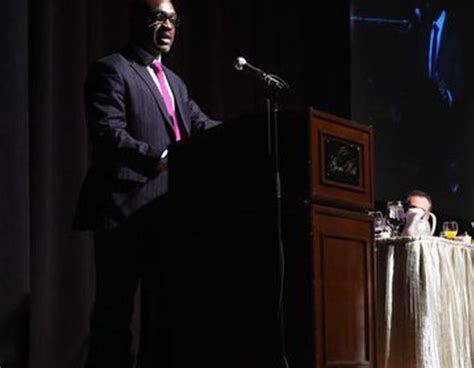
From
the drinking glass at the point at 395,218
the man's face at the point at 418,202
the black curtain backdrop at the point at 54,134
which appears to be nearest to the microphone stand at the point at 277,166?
the black curtain backdrop at the point at 54,134

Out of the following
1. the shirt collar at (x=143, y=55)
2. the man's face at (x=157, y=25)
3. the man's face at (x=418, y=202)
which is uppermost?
the man's face at (x=157, y=25)

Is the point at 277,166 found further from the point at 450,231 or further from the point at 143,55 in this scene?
the point at 450,231

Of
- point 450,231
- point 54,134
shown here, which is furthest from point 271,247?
point 450,231

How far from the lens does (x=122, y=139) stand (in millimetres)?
2404

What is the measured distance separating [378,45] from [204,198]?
10.3ft

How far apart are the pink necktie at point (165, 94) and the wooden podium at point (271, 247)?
0.18 meters

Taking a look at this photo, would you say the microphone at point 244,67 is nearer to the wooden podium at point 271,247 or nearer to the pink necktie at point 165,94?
the wooden podium at point 271,247

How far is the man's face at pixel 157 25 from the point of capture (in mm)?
2604

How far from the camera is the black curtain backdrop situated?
3248mm

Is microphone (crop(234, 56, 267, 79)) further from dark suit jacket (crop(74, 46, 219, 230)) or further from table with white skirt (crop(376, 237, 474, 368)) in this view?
table with white skirt (crop(376, 237, 474, 368))

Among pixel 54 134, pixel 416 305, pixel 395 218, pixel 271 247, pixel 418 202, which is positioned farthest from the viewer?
pixel 418 202

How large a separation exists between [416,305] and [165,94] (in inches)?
57.0

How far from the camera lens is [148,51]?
2.65 m

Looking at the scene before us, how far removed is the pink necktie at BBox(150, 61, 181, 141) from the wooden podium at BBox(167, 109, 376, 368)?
18cm
